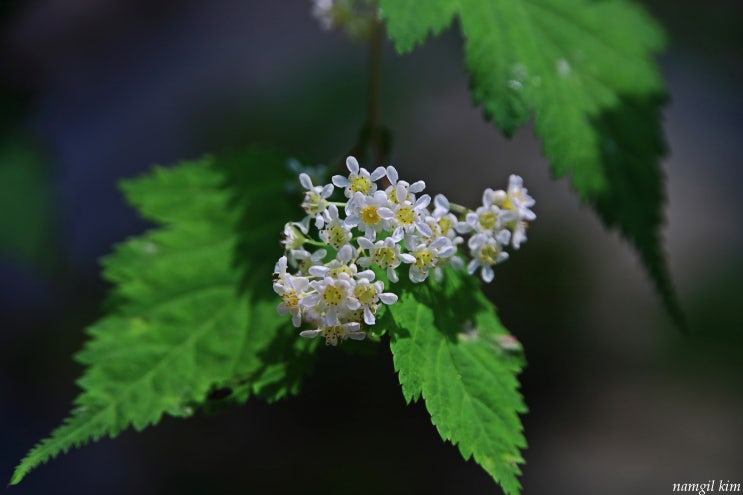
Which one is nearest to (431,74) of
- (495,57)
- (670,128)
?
(670,128)

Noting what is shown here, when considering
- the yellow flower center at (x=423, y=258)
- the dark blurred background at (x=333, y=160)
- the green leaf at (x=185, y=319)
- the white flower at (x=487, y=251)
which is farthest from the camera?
the dark blurred background at (x=333, y=160)

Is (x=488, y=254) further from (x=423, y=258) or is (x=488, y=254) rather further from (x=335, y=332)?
(x=335, y=332)

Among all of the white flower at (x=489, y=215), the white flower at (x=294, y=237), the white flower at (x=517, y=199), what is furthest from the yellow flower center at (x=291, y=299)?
A: the white flower at (x=517, y=199)

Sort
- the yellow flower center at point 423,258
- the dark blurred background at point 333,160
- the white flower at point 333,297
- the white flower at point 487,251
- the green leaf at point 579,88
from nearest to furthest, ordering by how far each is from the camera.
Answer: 1. the white flower at point 333,297
2. the yellow flower center at point 423,258
3. the white flower at point 487,251
4. the green leaf at point 579,88
5. the dark blurred background at point 333,160

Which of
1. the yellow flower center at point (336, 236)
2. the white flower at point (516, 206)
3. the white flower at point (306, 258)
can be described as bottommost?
the white flower at point (306, 258)

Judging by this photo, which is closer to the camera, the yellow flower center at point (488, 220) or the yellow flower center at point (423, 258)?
the yellow flower center at point (423, 258)

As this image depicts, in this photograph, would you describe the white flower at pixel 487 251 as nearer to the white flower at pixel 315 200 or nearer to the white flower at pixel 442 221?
the white flower at pixel 442 221

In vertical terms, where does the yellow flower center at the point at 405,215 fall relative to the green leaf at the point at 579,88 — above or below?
below

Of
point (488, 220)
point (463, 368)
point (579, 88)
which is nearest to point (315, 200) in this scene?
point (488, 220)

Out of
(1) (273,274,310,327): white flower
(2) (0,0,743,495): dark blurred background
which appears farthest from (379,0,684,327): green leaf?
(2) (0,0,743,495): dark blurred background
